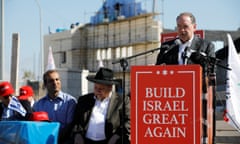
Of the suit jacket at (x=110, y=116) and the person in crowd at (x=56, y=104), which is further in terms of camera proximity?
the person in crowd at (x=56, y=104)

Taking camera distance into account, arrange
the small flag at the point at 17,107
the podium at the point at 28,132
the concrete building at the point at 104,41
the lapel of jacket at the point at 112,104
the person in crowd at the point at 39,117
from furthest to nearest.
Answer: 1. the concrete building at the point at 104,41
2. the small flag at the point at 17,107
3. the lapel of jacket at the point at 112,104
4. the person in crowd at the point at 39,117
5. the podium at the point at 28,132

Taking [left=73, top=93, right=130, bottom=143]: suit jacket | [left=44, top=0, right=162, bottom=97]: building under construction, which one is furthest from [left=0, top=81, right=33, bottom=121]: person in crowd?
[left=44, top=0, right=162, bottom=97]: building under construction

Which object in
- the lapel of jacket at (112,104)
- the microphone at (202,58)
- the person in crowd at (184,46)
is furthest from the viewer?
the lapel of jacket at (112,104)

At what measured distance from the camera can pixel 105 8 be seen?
47.5m

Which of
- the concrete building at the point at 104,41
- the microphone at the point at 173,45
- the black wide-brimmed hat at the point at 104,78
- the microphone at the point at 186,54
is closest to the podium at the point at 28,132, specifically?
the black wide-brimmed hat at the point at 104,78

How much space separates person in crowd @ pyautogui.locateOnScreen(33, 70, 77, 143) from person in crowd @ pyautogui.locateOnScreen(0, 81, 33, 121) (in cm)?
19

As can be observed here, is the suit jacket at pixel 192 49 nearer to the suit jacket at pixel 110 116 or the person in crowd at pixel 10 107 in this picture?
the suit jacket at pixel 110 116

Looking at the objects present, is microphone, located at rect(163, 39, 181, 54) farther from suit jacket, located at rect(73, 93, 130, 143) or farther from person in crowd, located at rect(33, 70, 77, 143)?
person in crowd, located at rect(33, 70, 77, 143)

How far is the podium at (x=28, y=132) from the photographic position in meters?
4.72

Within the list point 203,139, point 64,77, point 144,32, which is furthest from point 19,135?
point 144,32

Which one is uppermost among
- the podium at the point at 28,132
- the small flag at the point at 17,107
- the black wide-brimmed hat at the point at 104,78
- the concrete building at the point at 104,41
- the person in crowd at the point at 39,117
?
the concrete building at the point at 104,41

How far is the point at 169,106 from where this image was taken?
12.8ft

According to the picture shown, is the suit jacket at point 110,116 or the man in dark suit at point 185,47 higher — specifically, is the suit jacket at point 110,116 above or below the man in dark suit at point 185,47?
below

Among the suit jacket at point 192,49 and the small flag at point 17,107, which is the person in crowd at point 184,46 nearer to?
the suit jacket at point 192,49
